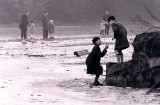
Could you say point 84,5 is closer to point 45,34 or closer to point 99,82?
point 45,34

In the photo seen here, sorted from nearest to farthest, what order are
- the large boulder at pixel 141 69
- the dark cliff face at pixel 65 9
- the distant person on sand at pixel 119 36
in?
the large boulder at pixel 141 69 → the distant person on sand at pixel 119 36 → the dark cliff face at pixel 65 9

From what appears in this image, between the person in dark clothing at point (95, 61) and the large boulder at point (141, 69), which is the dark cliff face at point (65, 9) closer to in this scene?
the person in dark clothing at point (95, 61)

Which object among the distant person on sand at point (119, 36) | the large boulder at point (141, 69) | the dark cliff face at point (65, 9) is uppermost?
the dark cliff face at point (65, 9)

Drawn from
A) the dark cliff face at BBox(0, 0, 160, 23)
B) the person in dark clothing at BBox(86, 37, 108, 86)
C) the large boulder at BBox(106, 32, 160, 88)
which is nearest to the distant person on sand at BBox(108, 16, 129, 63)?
the large boulder at BBox(106, 32, 160, 88)

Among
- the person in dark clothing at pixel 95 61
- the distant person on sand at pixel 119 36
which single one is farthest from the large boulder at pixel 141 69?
the distant person on sand at pixel 119 36

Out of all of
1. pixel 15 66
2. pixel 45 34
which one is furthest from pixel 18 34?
pixel 15 66

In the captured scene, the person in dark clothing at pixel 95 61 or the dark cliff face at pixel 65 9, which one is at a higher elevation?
the dark cliff face at pixel 65 9

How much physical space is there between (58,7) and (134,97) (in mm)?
42537

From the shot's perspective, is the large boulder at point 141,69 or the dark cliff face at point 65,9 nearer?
the large boulder at point 141,69

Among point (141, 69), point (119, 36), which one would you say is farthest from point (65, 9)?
point (141, 69)

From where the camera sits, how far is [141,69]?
424 inches

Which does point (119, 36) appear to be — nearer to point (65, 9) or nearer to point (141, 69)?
point (141, 69)

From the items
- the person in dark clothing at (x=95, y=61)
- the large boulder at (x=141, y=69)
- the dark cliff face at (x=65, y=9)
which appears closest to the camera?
the large boulder at (x=141, y=69)

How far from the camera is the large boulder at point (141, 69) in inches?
412
